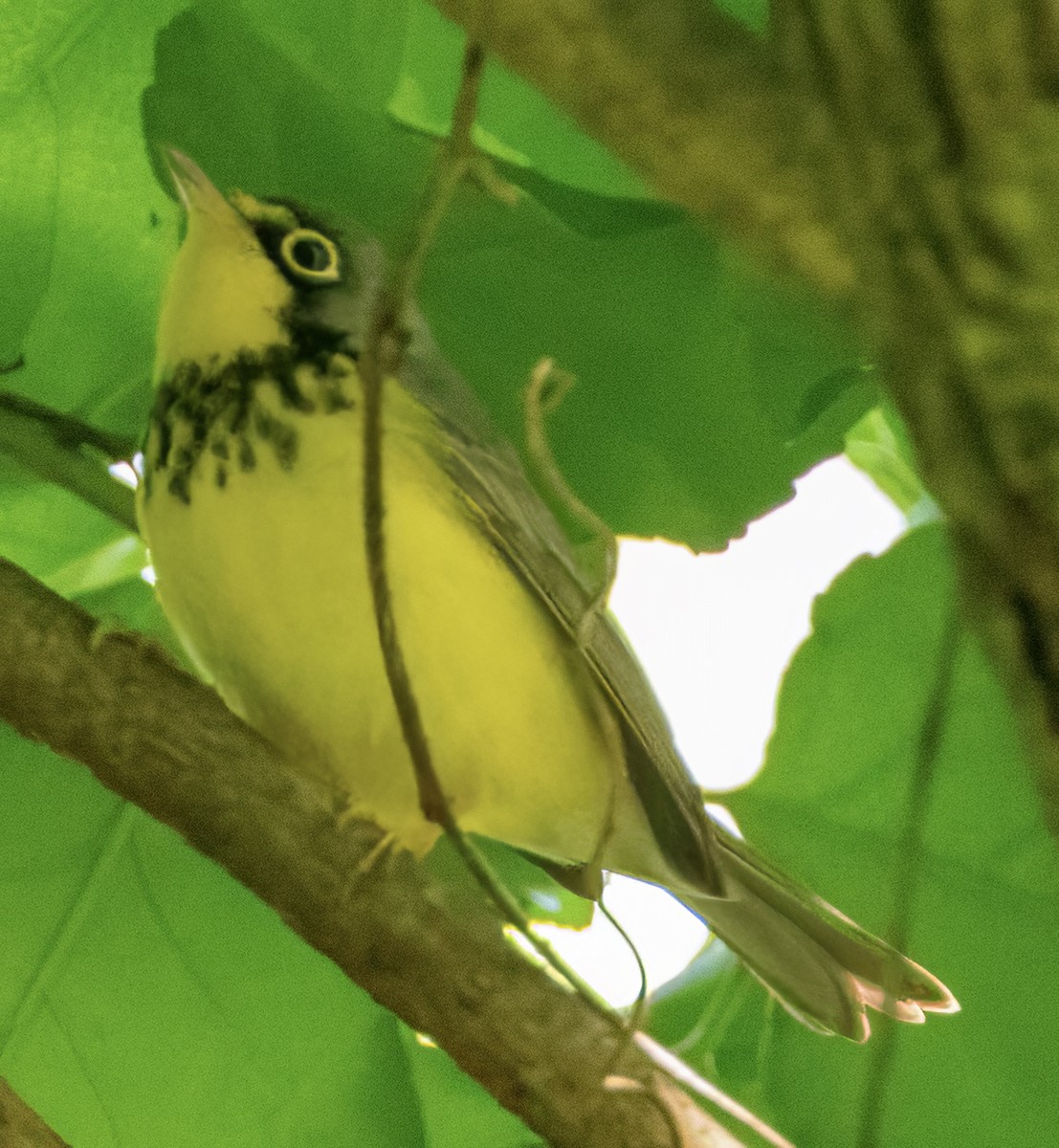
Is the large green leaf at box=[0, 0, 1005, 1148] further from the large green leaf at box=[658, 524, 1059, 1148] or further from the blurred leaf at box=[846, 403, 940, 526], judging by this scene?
the blurred leaf at box=[846, 403, 940, 526]

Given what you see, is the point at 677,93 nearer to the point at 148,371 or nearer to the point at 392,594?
the point at 392,594

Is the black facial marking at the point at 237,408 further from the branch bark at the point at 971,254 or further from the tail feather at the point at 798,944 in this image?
the branch bark at the point at 971,254

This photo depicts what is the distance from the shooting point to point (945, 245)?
1.87 feet

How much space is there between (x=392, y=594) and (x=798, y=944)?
0.77 m

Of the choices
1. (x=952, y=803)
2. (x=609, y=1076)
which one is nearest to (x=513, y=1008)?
(x=609, y=1076)

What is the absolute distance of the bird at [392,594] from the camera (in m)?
1.77

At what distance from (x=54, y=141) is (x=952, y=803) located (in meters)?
1.35

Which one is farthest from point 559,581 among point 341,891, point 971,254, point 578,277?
point 971,254

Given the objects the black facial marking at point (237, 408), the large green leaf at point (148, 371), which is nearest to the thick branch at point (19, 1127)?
the large green leaf at point (148, 371)

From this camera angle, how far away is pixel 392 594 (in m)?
1.73

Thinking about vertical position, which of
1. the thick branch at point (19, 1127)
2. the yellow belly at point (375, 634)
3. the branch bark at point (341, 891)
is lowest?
the thick branch at point (19, 1127)

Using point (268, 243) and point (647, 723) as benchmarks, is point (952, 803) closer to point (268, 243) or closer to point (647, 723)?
point (647, 723)

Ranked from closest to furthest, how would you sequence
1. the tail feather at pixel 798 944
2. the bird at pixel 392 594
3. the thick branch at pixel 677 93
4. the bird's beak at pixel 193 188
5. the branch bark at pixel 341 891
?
the thick branch at pixel 677 93 → the branch bark at pixel 341 891 → the bird's beak at pixel 193 188 → the bird at pixel 392 594 → the tail feather at pixel 798 944

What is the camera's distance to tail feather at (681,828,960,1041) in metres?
1.90
